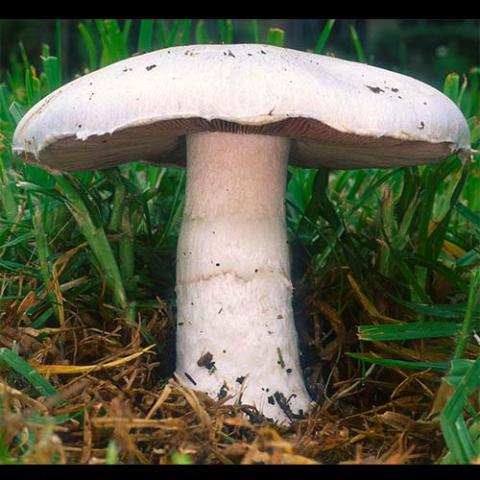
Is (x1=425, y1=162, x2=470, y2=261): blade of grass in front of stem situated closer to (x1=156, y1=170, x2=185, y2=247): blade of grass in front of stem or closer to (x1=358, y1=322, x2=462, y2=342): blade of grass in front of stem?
(x1=358, y1=322, x2=462, y2=342): blade of grass in front of stem

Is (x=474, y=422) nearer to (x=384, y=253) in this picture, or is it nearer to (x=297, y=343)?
(x=297, y=343)

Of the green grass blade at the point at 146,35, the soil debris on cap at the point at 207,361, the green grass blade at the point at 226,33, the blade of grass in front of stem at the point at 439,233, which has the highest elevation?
the green grass blade at the point at 146,35

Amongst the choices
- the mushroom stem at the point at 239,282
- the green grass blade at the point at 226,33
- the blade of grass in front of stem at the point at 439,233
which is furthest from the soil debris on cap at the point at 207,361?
the green grass blade at the point at 226,33

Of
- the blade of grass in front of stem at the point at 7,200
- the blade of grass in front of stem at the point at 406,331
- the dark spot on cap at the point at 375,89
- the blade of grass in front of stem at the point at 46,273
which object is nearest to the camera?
the dark spot on cap at the point at 375,89

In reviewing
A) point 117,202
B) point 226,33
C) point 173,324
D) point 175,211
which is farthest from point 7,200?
point 226,33

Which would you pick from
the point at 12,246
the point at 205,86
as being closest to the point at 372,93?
the point at 205,86

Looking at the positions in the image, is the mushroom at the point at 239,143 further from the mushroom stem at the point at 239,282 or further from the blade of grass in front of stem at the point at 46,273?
the blade of grass in front of stem at the point at 46,273
